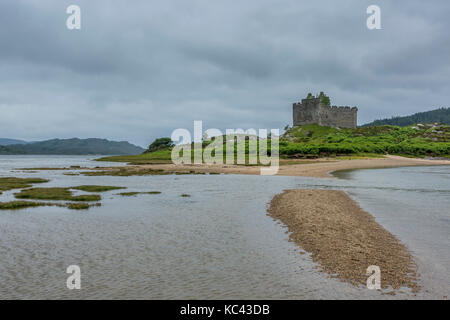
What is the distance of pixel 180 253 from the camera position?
53.5ft

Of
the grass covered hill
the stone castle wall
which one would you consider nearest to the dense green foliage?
the grass covered hill

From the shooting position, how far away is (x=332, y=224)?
21266mm

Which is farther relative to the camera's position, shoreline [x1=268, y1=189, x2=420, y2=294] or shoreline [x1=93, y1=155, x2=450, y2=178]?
shoreline [x1=93, y1=155, x2=450, y2=178]

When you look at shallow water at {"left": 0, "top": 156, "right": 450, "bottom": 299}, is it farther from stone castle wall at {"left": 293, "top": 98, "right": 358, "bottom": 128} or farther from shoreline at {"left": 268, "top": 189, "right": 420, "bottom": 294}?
stone castle wall at {"left": 293, "top": 98, "right": 358, "bottom": 128}

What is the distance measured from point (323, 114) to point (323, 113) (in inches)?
23.2

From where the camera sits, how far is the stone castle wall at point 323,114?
190 meters

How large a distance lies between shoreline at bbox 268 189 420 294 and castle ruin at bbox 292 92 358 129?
170 metres

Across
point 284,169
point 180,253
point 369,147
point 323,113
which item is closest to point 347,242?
point 180,253

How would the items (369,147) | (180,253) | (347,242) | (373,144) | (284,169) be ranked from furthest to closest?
(373,144) < (369,147) < (284,169) < (347,242) < (180,253)

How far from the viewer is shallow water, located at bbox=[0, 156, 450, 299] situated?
1195 cm

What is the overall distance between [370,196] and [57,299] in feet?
106

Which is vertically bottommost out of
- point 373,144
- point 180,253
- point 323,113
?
point 180,253

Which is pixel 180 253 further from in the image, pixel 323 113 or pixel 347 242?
pixel 323 113

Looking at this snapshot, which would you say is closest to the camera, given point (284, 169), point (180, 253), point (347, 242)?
point (180, 253)
